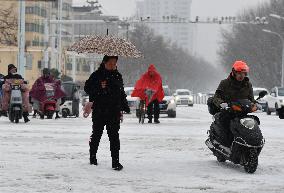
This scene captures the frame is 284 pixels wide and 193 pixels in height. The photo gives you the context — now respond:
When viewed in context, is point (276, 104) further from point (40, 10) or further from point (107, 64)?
point (40, 10)

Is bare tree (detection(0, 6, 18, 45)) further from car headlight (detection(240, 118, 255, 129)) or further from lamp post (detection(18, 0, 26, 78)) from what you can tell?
car headlight (detection(240, 118, 255, 129))

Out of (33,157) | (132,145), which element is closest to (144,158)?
(33,157)

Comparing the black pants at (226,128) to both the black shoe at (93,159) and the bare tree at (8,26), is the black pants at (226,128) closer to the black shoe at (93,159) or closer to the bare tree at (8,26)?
the black shoe at (93,159)

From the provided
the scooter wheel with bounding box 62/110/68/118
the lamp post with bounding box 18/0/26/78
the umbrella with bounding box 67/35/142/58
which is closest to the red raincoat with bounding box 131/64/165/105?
the scooter wheel with bounding box 62/110/68/118

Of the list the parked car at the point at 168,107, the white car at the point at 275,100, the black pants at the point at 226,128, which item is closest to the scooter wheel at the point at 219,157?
the black pants at the point at 226,128

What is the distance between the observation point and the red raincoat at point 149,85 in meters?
26.5

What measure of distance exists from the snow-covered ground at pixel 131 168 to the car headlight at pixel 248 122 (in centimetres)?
63

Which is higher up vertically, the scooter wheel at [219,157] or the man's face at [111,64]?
the man's face at [111,64]

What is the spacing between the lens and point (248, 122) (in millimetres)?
12078

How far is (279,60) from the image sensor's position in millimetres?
84625

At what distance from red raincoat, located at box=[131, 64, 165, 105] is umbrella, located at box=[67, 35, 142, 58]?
42.2ft

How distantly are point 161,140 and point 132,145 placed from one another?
5.76ft

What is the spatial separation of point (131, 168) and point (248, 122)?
1.72 m

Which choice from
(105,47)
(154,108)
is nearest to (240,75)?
(105,47)
